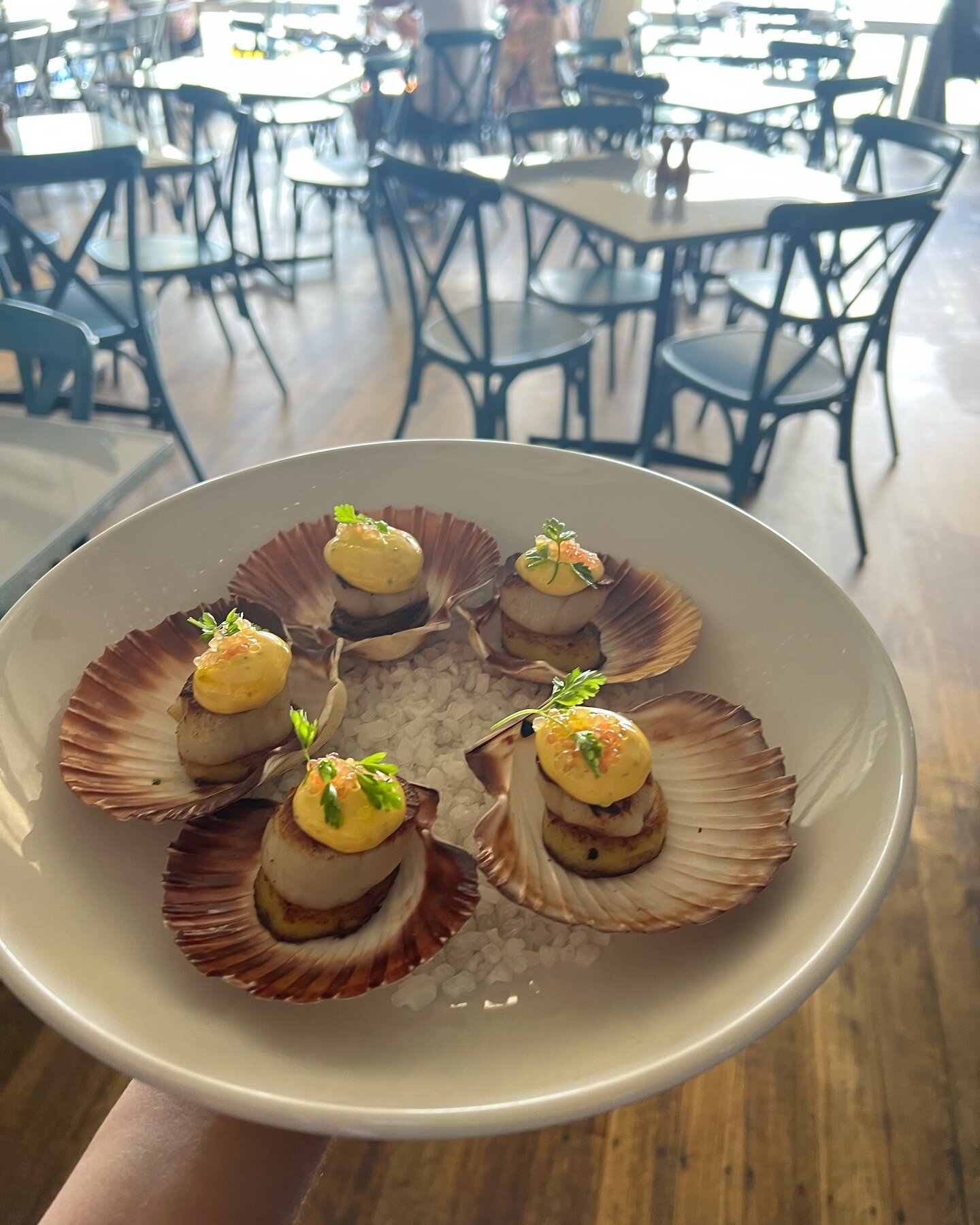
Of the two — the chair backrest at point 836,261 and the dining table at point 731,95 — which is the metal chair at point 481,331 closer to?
the chair backrest at point 836,261

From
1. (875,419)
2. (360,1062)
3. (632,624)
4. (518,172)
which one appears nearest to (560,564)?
(632,624)

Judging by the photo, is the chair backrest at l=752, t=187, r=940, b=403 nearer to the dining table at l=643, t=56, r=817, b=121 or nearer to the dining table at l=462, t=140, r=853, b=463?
the dining table at l=462, t=140, r=853, b=463

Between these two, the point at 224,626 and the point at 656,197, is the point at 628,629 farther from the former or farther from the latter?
the point at 656,197

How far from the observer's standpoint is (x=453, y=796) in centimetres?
62

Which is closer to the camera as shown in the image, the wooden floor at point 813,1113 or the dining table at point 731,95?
the wooden floor at point 813,1113

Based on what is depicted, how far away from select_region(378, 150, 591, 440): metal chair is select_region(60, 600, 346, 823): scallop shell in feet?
4.12

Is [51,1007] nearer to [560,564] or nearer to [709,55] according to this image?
[560,564]

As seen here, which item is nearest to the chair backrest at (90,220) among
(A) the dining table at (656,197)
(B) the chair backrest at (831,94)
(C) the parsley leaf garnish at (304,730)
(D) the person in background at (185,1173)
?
(A) the dining table at (656,197)

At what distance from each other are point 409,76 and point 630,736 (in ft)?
13.0

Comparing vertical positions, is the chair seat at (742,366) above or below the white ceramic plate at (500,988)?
below

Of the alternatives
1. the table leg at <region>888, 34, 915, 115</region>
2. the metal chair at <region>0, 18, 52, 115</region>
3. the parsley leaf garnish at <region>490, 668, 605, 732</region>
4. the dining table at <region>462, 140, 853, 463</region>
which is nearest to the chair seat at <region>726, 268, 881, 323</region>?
the dining table at <region>462, 140, 853, 463</region>

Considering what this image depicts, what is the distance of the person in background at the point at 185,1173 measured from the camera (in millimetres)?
564

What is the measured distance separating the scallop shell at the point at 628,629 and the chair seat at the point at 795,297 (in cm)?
138

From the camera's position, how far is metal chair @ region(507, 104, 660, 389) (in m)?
2.15
